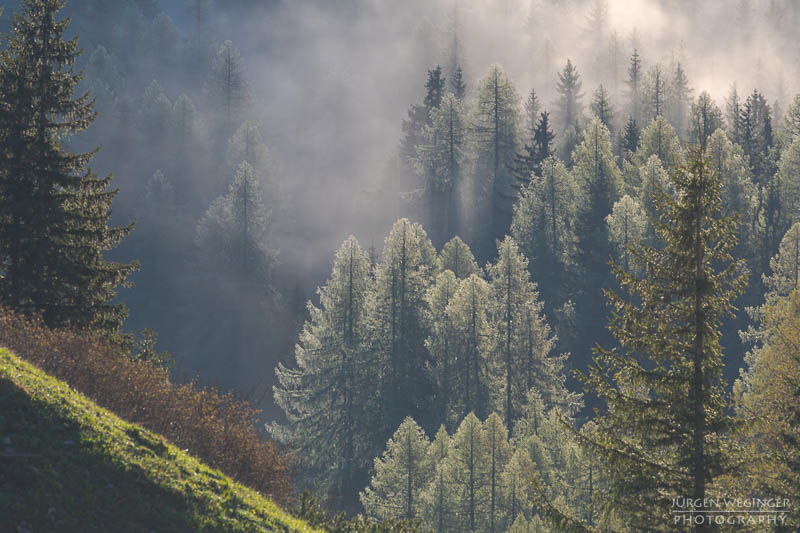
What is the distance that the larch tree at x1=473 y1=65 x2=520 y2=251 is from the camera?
79188mm

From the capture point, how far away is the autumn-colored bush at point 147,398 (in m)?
17.9

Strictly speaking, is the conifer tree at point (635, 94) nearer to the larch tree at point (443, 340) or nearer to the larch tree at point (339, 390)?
the larch tree at point (443, 340)

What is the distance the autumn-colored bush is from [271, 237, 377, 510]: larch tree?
30.9 metres

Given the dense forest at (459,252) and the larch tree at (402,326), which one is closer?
the dense forest at (459,252)

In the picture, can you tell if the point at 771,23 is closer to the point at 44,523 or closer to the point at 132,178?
the point at 132,178

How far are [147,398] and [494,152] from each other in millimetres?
66379

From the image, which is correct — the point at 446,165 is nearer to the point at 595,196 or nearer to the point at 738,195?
the point at 595,196

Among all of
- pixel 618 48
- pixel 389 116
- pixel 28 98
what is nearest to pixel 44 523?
pixel 28 98

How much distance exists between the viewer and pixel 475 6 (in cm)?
15325

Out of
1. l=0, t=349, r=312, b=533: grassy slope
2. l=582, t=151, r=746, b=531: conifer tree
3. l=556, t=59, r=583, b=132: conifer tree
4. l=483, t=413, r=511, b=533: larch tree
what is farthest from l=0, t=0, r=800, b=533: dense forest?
l=0, t=349, r=312, b=533: grassy slope

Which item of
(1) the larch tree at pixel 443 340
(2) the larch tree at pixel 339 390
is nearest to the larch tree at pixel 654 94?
(1) the larch tree at pixel 443 340

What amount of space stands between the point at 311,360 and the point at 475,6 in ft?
391

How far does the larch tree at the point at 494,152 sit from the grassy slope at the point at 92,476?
64945mm

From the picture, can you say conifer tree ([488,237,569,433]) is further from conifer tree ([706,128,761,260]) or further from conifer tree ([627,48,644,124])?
conifer tree ([627,48,644,124])
